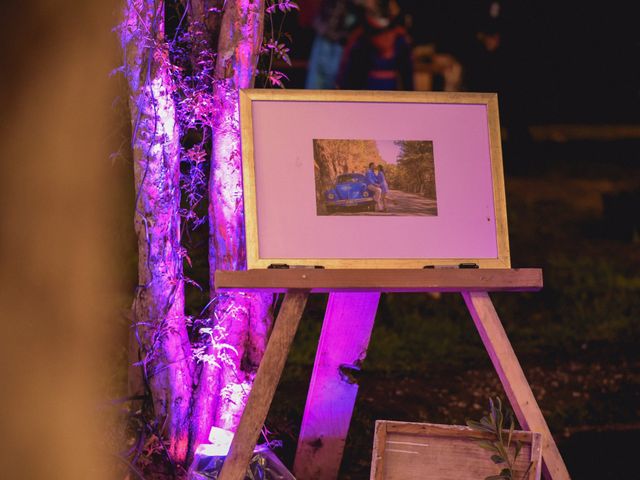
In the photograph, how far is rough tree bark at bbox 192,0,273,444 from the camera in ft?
9.14

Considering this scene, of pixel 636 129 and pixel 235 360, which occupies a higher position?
pixel 636 129

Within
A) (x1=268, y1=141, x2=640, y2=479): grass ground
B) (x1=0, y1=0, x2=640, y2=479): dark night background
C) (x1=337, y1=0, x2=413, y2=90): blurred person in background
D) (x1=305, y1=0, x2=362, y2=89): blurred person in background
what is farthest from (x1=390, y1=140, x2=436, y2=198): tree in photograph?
(x1=305, y1=0, x2=362, y2=89): blurred person in background

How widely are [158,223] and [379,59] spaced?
2.25m

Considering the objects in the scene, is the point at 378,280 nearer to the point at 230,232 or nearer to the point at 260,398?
the point at 260,398

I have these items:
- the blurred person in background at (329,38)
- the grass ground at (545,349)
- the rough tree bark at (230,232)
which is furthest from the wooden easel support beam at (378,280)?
the blurred person in background at (329,38)

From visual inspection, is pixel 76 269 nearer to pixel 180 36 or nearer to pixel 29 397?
pixel 29 397

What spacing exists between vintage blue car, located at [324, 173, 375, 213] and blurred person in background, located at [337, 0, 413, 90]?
223 centimetres

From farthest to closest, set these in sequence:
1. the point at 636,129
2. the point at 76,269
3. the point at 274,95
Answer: the point at 636,129
the point at 76,269
the point at 274,95

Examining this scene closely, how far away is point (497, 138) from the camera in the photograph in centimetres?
257

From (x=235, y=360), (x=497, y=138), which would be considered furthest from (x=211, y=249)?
(x=497, y=138)

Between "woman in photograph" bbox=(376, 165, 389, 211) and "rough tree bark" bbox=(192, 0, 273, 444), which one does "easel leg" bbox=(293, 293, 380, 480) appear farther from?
"woman in photograph" bbox=(376, 165, 389, 211)

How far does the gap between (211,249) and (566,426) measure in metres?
1.97

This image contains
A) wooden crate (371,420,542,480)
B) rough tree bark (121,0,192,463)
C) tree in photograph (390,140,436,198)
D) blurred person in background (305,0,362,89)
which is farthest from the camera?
blurred person in background (305,0,362,89)

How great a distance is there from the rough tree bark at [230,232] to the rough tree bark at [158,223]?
0.09m
